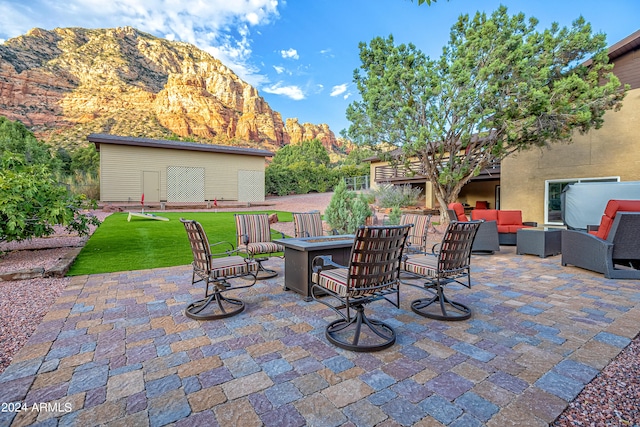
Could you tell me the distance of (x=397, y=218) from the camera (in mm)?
8898

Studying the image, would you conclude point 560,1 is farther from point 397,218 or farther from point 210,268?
point 210,268

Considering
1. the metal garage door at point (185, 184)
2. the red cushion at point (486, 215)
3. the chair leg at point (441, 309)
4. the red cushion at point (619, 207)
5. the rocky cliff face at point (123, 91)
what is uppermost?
the rocky cliff face at point (123, 91)

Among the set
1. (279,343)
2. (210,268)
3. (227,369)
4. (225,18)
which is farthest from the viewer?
(225,18)

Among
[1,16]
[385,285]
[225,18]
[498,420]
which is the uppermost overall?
[225,18]

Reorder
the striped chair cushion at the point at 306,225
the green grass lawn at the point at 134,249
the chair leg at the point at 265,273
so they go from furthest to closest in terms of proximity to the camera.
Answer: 1. the green grass lawn at the point at 134,249
2. the striped chair cushion at the point at 306,225
3. the chair leg at the point at 265,273

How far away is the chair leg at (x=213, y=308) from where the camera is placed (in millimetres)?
3207

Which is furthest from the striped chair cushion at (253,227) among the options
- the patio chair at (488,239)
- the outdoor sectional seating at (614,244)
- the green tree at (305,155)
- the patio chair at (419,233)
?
the green tree at (305,155)

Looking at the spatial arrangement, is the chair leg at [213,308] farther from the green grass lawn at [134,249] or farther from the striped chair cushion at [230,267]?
the green grass lawn at [134,249]

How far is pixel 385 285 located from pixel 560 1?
12248 mm

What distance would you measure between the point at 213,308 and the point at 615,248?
6.01 metres

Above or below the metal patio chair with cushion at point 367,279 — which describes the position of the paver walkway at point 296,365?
below

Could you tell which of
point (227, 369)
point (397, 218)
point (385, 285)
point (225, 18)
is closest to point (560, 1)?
point (397, 218)

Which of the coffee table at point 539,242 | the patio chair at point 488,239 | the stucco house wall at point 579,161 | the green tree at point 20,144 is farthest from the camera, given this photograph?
the green tree at point 20,144

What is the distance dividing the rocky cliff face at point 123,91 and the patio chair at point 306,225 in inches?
1659
